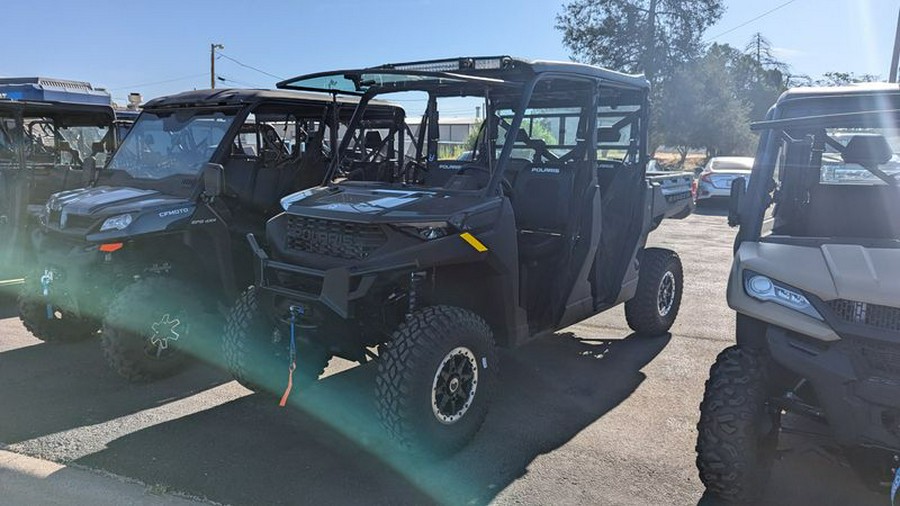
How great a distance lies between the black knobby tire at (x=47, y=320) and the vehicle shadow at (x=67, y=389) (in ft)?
0.38

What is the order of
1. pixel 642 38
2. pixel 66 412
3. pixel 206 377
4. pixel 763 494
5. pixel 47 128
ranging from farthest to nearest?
pixel 642 38 → pixel 47 128 → pixel 206 377 → pixel 66 412 → pixel 763 494

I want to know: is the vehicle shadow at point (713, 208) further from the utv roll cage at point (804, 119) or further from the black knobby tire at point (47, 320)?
the black knobby tire at point (47, 320)

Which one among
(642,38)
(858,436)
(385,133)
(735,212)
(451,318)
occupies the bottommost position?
(858,436)

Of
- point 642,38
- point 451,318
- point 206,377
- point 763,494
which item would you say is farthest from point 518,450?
point 642,38

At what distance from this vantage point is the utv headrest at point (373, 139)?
5813 millimetres

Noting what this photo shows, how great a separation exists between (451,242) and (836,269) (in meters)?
1.96

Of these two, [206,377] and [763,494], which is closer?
[763,494]

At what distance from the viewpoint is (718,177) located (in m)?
17.5

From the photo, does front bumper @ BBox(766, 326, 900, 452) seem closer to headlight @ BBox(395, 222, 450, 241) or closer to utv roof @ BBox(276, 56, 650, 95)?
headlight @ BBox(395, 222, 450, 241)

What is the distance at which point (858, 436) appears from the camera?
9.12ft

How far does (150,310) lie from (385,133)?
2.66 m

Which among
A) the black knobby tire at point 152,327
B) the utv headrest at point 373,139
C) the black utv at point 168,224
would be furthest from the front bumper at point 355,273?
the utv headrest at point 373,139

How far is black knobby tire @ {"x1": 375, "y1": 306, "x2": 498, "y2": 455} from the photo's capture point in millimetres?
3484

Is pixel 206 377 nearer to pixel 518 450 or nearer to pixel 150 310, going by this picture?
pixel 150 310
